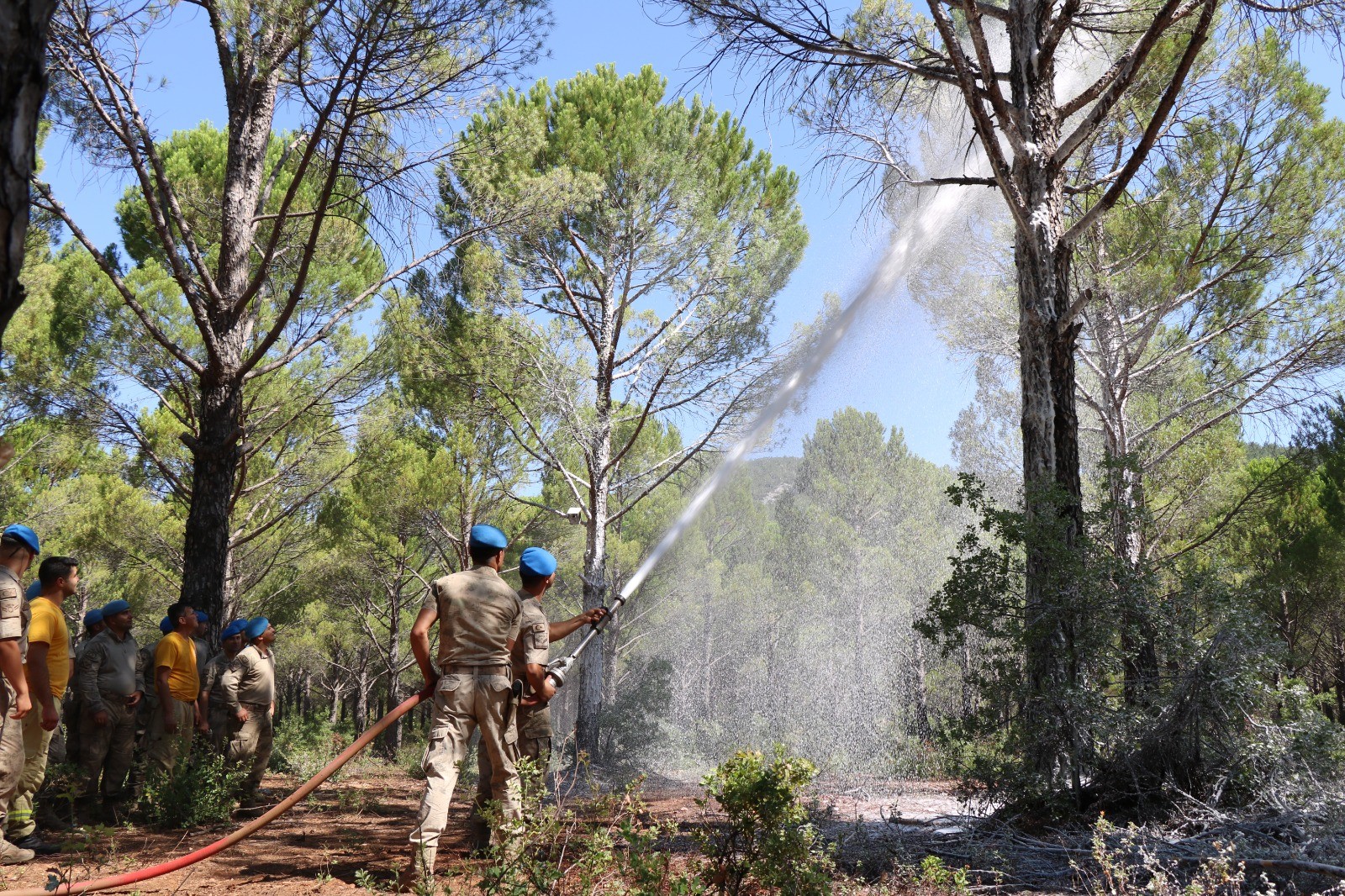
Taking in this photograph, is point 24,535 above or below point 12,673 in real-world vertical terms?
above

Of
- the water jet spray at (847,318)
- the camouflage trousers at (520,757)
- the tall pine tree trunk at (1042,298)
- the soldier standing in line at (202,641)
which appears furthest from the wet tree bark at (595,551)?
the tall pine tree trunk at (1042,298)

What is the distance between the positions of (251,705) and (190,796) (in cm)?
94

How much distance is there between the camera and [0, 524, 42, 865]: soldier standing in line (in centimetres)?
396

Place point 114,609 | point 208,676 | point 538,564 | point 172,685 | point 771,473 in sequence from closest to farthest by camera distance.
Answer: point 538,564 < point 114,609 < point 172,685 < point 208,676 < point 771,473

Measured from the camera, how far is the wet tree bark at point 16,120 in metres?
1.45

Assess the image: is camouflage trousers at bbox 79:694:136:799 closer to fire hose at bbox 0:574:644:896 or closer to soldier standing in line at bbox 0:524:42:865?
soldier standing in line at bbox 0:524:42:865

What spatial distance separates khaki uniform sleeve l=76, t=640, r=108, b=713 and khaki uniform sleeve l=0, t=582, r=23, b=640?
2.02 metres

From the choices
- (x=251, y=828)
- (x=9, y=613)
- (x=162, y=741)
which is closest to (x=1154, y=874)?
(x=251, y=828)

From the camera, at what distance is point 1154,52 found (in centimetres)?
886

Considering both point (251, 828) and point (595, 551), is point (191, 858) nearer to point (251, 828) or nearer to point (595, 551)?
point (251, 828)

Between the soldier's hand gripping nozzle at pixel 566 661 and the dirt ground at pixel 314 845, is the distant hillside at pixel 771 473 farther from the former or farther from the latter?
the soldier's hand gripping nozzle at pixel 566 661

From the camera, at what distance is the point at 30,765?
4590mm

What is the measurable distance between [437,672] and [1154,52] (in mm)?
9128

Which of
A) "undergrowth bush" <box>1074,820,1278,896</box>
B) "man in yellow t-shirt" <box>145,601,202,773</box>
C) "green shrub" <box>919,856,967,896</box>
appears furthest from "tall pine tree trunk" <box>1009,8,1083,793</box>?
"man in yellow t-shirt" <box>145,601,202,773</box>
